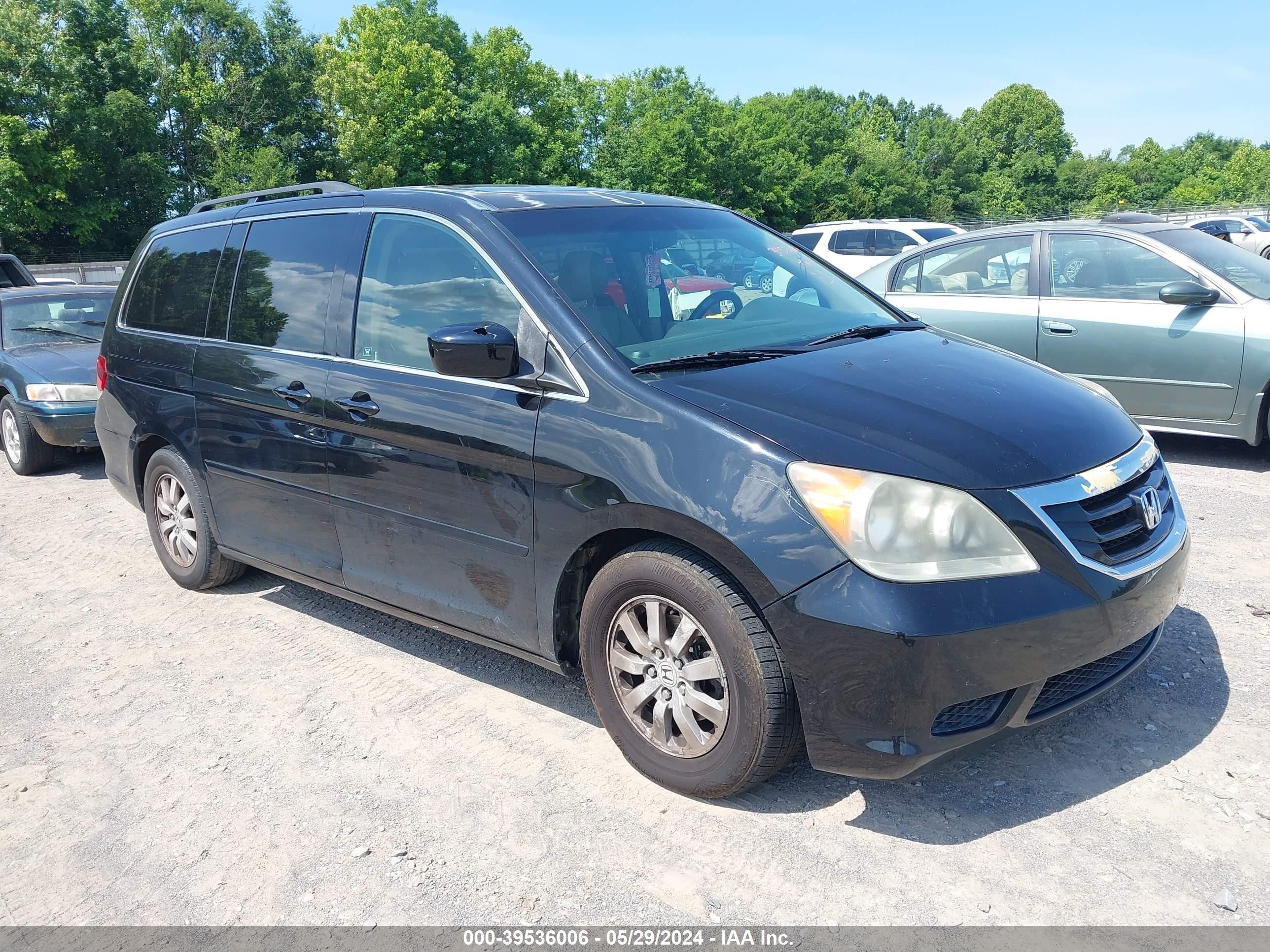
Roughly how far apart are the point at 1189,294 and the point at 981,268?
61.7 inches

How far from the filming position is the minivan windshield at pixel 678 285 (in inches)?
142

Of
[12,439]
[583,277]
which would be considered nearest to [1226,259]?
[583,277]

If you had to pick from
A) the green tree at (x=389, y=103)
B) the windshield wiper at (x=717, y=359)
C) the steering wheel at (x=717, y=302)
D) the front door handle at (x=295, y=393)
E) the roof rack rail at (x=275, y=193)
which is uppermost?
the green tree at (x=389, y=103)

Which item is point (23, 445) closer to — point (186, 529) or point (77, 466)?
point (77, 466)

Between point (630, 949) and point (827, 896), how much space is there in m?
0.55

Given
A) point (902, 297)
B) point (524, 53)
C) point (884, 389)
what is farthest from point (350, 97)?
point (884, 389)

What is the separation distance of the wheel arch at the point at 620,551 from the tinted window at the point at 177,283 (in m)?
2.64

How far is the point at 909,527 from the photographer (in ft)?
9.05

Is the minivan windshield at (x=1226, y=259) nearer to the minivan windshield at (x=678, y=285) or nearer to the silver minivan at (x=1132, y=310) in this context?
the silver minivan at (x=1132, y=310)

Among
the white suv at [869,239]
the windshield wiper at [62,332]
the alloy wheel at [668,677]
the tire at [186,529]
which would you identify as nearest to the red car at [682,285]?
the alloy wheel at [668,677]

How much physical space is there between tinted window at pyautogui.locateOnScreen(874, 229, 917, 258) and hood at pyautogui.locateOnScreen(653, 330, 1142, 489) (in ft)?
55.1

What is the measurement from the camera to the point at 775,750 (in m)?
2.96

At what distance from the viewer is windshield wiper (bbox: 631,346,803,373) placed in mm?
3381

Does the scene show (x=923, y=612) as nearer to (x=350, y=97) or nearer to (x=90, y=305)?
(x=90, y=305)
